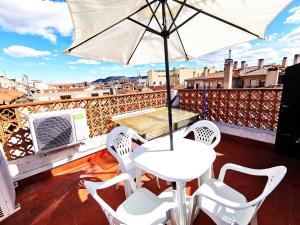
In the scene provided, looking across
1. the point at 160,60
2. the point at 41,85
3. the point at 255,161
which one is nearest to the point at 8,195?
the point at 160,60

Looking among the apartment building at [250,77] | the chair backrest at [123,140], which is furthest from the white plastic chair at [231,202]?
the apartment building at [250,77]

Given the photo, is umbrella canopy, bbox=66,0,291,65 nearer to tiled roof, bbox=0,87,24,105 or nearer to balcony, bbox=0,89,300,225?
balcony, bbox=0,89,300,225

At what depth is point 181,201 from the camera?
58.7 inches

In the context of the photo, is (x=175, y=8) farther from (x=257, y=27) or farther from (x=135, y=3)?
(x=257, y=27)

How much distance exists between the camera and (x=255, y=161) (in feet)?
10.4

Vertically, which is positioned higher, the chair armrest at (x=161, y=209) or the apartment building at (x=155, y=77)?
the apartment building at (x=155, y=77)

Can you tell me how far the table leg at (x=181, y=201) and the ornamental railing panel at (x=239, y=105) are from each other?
340cm

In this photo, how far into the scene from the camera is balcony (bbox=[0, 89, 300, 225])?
2145 mm

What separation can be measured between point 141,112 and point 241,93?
288 centimetres

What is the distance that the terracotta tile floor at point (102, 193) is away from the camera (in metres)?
2.05

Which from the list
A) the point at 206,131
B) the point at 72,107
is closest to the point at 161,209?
the point at 206,131

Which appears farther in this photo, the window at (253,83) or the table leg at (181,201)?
the window at (253,83)

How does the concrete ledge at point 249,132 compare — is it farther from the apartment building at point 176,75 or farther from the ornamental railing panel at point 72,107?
the apartment building at point 176,75

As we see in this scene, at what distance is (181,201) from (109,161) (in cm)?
236
